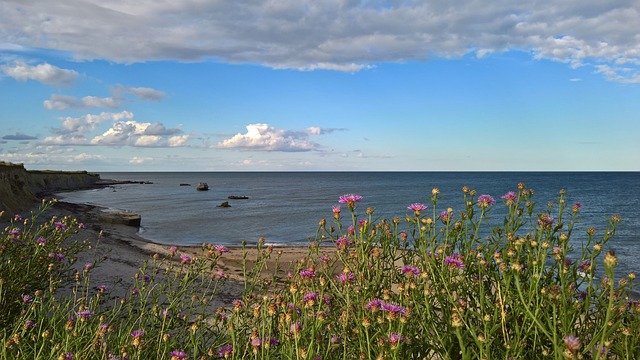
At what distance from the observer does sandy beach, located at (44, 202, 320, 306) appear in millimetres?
11301

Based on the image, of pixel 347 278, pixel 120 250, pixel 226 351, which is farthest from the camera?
pixel 120 250

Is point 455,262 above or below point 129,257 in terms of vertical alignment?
above

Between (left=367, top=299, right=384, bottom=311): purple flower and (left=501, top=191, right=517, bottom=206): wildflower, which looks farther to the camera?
(left=501, top=191, right=517, bottom=206): wildflower

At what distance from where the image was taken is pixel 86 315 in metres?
3.40

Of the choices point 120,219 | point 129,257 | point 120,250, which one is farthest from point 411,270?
point 120,219

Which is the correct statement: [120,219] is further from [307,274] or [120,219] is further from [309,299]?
[309,299]

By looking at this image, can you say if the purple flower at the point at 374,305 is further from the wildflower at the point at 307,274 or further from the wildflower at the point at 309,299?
the wildflower at the point at 307,274

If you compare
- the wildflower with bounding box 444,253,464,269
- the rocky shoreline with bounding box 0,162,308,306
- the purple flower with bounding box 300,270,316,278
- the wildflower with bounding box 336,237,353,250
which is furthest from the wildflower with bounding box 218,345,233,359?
the rocky shoreline with bounding box 0,162,308,306

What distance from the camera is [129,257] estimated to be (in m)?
18.1

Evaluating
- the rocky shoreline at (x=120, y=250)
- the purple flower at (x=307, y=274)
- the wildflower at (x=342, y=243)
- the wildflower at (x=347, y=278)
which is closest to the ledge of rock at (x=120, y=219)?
the rocky shoreline at (x=120, y=250)

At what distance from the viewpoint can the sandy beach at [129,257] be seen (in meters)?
11.3

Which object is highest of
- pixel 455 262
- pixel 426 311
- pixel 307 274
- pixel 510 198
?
pixel 510 198

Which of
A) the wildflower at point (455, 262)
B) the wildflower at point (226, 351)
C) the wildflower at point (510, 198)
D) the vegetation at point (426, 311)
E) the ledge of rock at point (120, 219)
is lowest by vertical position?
the ledge of rock at point (120, 219)

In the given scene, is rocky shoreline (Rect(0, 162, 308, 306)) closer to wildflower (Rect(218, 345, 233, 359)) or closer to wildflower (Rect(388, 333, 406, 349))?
wildflower (Rect(218, 345, 233, 359))
